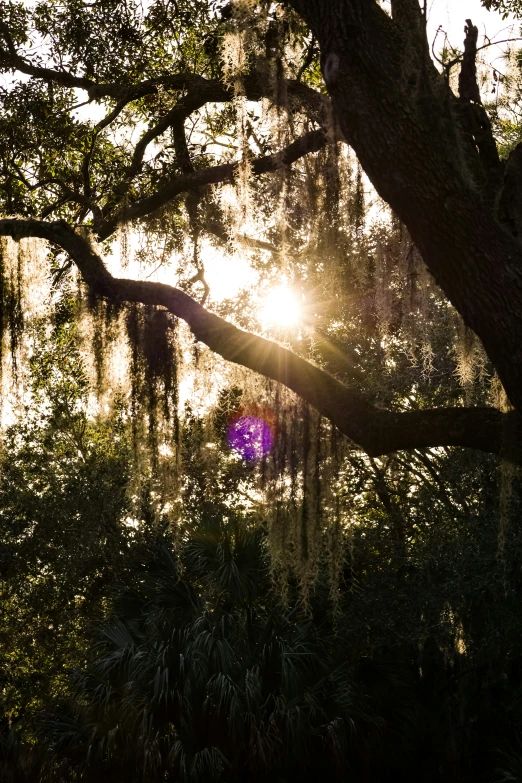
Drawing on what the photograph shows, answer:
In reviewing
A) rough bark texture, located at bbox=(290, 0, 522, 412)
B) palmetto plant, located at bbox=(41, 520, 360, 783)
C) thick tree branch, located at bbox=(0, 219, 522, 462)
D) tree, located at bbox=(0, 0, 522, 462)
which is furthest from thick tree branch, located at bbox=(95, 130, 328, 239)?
palmetto plant, located at bbox=(41, 520, 360, 783)

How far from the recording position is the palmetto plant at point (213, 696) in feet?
25.3

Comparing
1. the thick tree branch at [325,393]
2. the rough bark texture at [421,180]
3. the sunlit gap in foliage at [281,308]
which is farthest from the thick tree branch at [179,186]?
the rough bark texture at [421,180]

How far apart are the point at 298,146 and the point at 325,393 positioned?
1901 mm

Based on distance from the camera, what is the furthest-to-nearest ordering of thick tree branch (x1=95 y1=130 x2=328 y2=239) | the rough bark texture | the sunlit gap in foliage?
the sunlit gap in foliage
thick tree branch (x1=95 y1=130 x2=328 y2=239)
the rough bark texture

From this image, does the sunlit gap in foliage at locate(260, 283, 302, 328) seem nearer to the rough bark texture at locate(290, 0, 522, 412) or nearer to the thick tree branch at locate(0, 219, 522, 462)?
the thick tree branch at locate(0, 219, 522, 462)

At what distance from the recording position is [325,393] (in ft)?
12.9

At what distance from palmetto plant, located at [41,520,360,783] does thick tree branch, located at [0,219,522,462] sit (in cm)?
376

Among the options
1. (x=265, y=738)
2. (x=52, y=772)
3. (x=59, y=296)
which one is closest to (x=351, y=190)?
(x=59, y=296)

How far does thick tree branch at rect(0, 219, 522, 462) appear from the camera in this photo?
11.5 ft

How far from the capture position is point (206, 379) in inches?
200

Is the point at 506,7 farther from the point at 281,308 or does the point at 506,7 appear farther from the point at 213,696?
the point at 213,696

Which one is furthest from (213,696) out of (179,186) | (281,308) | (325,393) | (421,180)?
(421,180)

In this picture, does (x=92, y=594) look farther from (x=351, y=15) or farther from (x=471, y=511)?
(x=351, y=15)

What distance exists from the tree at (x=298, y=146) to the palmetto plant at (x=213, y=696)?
12.0 ft
